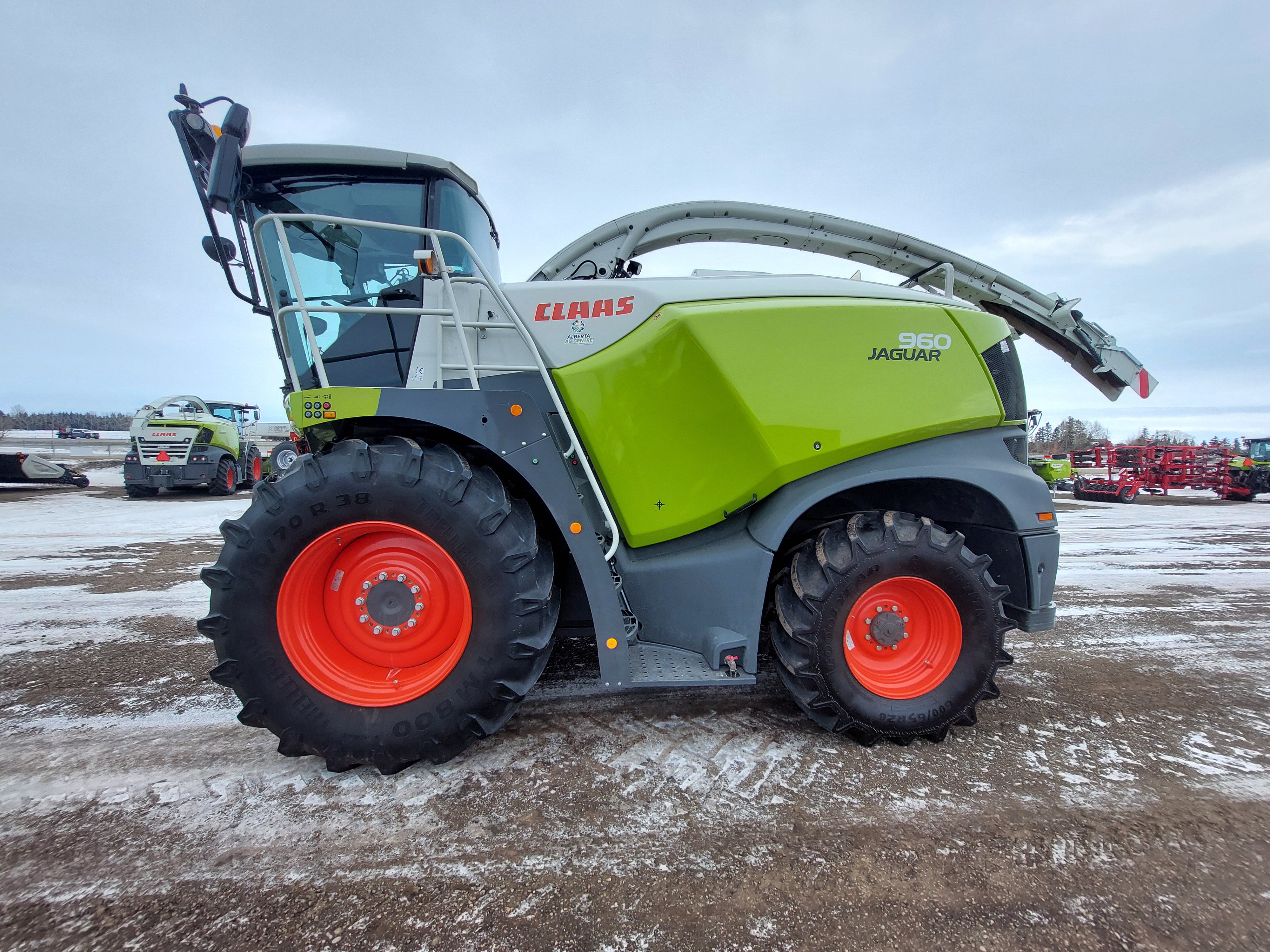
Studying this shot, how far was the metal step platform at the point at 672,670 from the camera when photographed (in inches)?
87.5

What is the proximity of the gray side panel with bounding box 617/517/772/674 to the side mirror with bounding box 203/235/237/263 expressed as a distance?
92.4 inches

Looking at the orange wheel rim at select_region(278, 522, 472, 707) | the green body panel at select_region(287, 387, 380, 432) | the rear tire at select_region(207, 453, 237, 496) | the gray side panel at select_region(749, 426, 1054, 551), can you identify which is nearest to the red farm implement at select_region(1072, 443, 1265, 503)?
the gray side panel at select_region(749, 426, 1054, 551)

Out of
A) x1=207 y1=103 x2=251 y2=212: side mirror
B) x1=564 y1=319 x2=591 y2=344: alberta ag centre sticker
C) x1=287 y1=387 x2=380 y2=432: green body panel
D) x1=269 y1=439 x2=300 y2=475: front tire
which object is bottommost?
x1=269 y1=439 x2=300 y2=475: front tire

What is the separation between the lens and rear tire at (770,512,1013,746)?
2.33m

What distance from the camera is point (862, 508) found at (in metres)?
2.87

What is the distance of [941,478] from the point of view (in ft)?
8.09

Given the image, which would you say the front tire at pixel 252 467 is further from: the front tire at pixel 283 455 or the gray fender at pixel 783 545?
the gray fender at pixel 783 545

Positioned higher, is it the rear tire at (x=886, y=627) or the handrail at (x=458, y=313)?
the handrail at (x=458, y=313)

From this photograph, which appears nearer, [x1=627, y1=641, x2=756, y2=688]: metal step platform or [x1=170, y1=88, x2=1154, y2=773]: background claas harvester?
[x1=170, y1=88, x2=1154, y2=773]: background claas harvester

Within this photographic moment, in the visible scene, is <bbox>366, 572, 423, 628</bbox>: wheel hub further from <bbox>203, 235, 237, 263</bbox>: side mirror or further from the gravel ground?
<bbox>203, 235, 237, 263</bbox>: side mirror

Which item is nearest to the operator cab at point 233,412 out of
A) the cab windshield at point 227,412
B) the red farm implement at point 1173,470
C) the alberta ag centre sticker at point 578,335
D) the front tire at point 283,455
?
the cab windshield at point 227,412

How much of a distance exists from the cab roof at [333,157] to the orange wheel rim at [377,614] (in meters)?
1.67

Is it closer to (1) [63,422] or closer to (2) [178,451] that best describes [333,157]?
(2) [178,451]

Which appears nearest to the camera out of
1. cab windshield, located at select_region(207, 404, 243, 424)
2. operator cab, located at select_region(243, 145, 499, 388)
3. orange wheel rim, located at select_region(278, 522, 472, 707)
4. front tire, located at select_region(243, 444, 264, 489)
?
orange wheel rim, located at select_region(278, 522, 472, 707)
